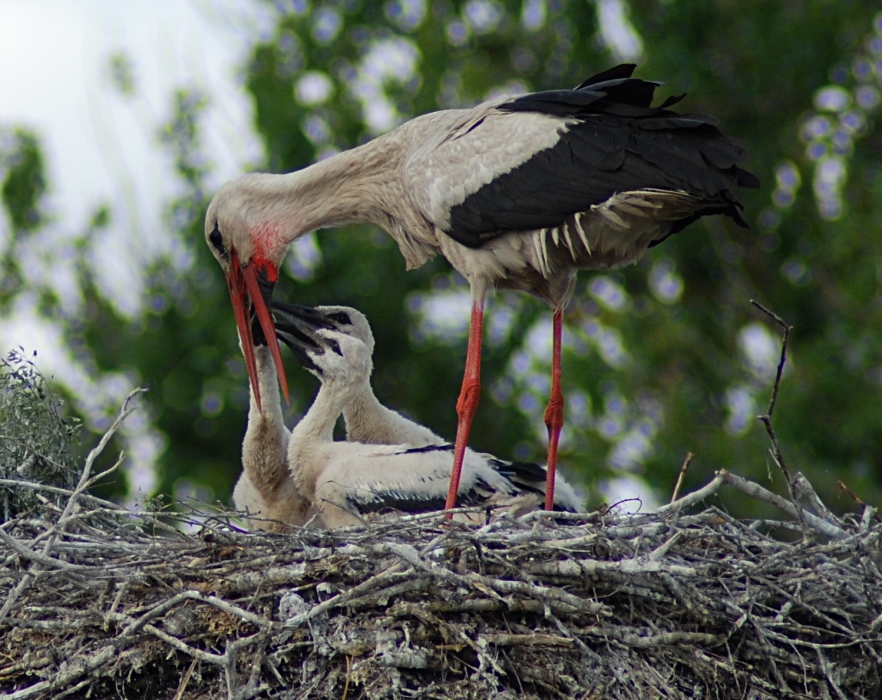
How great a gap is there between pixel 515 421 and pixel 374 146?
6.38 m

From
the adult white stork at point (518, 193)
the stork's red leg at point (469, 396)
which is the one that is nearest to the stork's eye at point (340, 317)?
the adult white stork at point (518, 193)

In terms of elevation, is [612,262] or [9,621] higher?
[612,262]

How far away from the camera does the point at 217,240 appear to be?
21.9 feet

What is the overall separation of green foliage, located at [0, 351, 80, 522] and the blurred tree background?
4588mm

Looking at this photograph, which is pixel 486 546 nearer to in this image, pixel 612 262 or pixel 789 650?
pixel 789 650

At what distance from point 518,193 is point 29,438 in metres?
2.12

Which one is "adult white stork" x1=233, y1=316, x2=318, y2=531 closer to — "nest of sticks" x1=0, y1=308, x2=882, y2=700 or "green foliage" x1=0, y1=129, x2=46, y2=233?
"nest of sticks" x1=0, y1=308, x2=882, y2=700

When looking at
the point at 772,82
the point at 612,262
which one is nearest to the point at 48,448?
the point at 612,262

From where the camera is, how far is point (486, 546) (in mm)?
4949

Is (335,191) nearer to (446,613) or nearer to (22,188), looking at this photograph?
(446,613)

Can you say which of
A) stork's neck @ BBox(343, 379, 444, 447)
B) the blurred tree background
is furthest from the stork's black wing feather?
the blurred tree background

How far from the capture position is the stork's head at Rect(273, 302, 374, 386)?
21.9 ft

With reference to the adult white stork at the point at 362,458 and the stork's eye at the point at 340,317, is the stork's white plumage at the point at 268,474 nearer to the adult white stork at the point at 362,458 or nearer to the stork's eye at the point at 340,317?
the adult white stork at the point at 362,458

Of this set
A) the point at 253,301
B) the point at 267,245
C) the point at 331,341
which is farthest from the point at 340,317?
the point at 267,245
